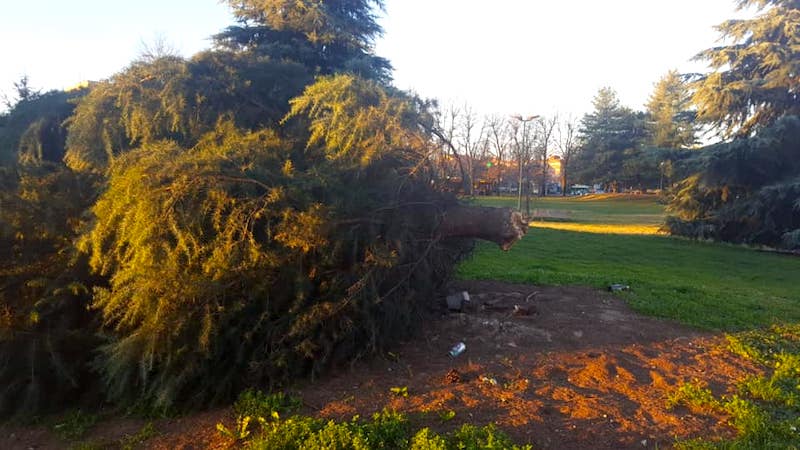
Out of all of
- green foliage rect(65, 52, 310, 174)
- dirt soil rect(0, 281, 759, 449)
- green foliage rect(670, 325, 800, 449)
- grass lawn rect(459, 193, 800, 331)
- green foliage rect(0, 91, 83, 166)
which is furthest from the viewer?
green foliage rect(0, 91, 83, 166)

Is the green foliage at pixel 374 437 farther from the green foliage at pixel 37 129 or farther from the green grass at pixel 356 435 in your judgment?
the green foliage at pixel 37 129

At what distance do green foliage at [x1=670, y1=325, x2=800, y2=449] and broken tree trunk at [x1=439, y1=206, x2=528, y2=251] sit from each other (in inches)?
88.3

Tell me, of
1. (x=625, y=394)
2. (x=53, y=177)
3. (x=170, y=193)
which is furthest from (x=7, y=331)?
(x=625, y=394)

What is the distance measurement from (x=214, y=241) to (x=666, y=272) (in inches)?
444

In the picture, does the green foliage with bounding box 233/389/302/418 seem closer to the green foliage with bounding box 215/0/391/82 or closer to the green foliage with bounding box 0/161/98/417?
the green foliage with bounding box 0/161/98/417

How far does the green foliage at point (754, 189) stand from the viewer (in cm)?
1689

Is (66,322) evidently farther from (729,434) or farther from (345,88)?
(729,434)

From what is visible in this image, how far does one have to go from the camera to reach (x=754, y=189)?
1852 cm

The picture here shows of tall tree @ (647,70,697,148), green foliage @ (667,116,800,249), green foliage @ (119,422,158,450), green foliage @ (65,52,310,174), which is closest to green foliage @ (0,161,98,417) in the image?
green foliage @ (65,52,310,174)

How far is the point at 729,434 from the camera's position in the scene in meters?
3.29

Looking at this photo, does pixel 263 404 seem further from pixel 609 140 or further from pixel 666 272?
pixel 609 140

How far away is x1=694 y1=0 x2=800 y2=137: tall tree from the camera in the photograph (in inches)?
713

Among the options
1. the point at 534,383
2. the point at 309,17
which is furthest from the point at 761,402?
the point at 309,17

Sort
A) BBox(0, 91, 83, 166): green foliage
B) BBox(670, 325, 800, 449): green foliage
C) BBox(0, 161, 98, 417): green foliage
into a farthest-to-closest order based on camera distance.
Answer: BBox(0, 91, 83, 166): green foliage < BBox(0, 161, 98, 417): green foliage < BBox(670, 325, 800, 449): green foliage
